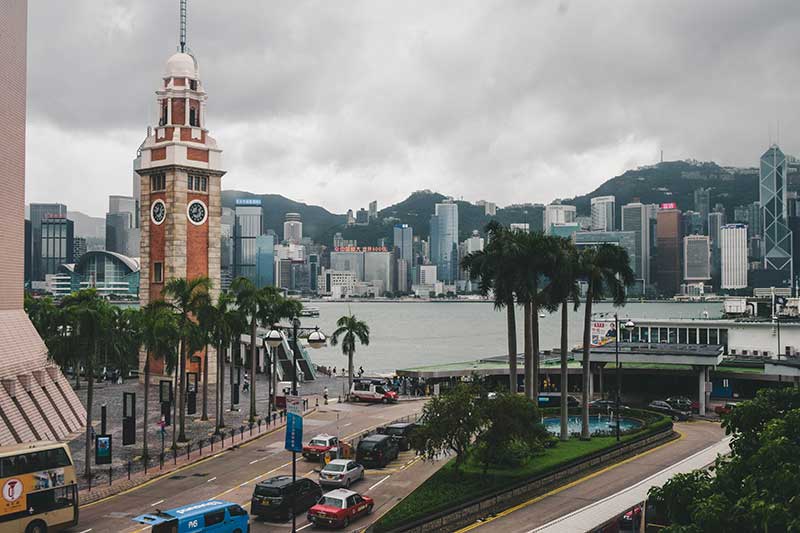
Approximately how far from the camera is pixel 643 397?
2640 inches

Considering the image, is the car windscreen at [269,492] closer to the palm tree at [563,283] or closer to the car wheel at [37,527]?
the car wheel at [37,527]

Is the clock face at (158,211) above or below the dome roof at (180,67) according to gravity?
below

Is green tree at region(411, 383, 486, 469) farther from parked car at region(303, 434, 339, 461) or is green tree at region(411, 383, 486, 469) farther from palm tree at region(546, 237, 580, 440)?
palm tree at region(546, 237, 580, 440)

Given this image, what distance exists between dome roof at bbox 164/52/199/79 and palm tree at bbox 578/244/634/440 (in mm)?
45472

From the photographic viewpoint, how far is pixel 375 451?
1494 inches

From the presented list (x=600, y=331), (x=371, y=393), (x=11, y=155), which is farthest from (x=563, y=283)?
(x=600, y=331)

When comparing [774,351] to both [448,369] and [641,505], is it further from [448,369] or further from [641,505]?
[641,505]

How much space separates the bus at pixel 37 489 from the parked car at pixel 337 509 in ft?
27.9

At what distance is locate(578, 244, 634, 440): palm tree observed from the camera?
42469 mm

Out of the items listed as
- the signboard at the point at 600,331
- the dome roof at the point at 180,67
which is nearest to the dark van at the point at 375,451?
the dome roof at the point at 180,67

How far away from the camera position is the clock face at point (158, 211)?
69.9m

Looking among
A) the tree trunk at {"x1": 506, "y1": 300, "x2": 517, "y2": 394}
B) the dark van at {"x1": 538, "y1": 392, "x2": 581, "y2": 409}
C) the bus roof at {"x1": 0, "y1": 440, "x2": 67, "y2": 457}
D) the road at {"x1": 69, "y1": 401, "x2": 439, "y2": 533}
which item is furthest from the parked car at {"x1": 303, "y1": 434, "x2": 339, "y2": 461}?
the dark van at {"x1": 538, "y1": 392, "x2": 581, "y2": 409}

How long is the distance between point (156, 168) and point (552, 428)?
42.4m

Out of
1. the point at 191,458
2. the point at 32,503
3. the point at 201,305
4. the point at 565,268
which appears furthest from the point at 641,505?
the point at 201,305
